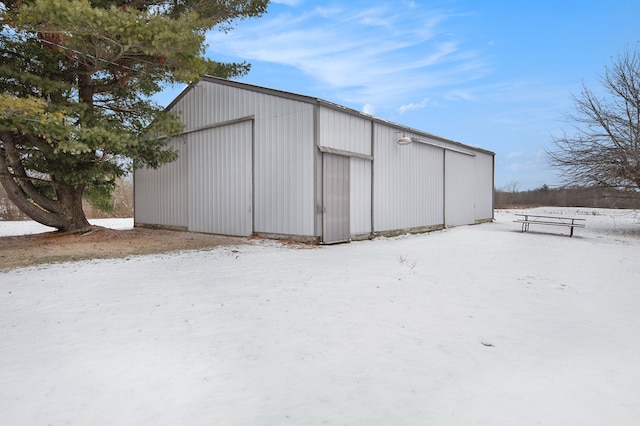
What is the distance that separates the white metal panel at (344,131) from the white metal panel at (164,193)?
5652 millimetres

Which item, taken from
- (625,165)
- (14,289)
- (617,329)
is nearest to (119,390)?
(14,289)

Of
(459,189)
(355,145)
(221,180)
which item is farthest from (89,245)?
(459,189)

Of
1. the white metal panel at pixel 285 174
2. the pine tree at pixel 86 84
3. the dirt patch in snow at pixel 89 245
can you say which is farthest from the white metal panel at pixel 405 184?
the pine tree at pixel 86 84

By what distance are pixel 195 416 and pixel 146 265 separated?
4947 mm

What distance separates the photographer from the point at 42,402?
2.24m

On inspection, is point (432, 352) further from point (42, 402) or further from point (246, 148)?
point (246, 148)

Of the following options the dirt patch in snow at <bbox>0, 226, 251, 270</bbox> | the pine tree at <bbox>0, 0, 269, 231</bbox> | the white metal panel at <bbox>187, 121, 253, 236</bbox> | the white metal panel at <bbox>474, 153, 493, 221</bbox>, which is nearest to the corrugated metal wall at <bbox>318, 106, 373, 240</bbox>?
the white metal panel at <bbox>187, 121, 253, 236</bbox>

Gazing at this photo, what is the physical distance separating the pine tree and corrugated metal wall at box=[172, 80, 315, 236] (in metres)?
1.56

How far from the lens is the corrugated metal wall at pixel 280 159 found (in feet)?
29.2

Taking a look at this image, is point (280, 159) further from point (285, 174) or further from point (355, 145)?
point (355, 145)

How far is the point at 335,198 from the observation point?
30.0ft

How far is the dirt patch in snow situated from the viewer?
718 centimetres

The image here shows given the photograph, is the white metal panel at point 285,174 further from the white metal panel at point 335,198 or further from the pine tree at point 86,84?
the pine tree at point 86,84

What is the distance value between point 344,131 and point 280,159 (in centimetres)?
182
